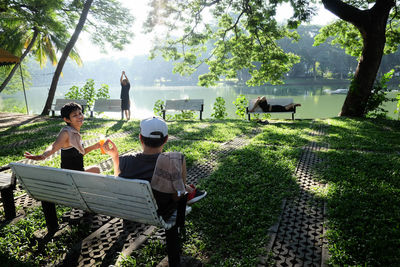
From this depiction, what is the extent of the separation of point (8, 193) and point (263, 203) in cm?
338

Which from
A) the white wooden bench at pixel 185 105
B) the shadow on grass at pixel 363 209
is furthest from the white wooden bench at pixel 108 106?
the shadow on grass at pixel 363 209

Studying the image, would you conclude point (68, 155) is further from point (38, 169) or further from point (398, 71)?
point (398, 71)

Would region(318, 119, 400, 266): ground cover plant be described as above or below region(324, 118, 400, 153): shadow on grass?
below

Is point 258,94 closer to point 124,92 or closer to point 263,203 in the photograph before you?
point 124,92

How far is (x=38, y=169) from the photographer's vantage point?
2529mm

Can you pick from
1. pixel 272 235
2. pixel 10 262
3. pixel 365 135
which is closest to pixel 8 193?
pixel 10 262

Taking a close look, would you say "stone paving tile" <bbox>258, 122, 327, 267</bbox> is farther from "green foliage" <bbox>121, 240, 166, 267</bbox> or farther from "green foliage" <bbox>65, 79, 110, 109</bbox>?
"green foliage" <bbox>65, 79, 110, 109</bbox>

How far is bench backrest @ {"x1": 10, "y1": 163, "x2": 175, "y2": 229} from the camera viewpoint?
210cm

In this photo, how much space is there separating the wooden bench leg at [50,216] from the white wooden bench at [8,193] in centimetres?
61

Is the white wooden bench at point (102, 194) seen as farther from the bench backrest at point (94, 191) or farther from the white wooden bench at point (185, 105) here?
the white wooden bench at point (185, 105)

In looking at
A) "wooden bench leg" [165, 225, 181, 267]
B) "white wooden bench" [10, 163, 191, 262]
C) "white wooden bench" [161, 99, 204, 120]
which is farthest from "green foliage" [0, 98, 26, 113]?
"wooden bench leg" [165, 225, 181, 267]

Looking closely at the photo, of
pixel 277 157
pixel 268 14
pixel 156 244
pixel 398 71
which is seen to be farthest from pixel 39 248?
pixel 398 71

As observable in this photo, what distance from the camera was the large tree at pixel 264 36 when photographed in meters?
10.6

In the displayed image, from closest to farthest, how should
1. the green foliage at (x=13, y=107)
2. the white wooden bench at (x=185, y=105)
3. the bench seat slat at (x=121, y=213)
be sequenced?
the bench seat slat at (x=121, y=213) → the white wooden bench at (x=185, y=105) → the green foliage at (x=13, y=107)
